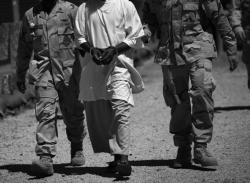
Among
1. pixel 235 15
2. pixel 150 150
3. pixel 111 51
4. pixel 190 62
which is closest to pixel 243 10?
pixel 235 15

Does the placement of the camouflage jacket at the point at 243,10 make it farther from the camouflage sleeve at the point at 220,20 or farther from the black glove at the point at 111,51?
the black glove at the point at 111,51

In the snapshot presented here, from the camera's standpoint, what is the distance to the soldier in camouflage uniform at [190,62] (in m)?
8.08

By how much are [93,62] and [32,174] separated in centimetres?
128

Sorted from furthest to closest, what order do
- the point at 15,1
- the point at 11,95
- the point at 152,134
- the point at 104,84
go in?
the point at 15,1 < the point at 11,95 < the point at 152,134 < the point at 104,84

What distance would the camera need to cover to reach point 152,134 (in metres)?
10.8

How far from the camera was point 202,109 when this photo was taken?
317 inches

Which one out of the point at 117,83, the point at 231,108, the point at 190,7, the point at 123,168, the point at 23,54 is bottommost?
the point at 231,108

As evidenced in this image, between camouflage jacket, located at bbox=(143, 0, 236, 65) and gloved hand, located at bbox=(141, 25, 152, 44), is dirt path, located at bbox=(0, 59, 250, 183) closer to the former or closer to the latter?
camouflage jacket, located at bbox=(143, 0, 236, 65)

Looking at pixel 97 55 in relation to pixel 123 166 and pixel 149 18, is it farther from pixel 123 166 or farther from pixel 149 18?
pixel 123 166

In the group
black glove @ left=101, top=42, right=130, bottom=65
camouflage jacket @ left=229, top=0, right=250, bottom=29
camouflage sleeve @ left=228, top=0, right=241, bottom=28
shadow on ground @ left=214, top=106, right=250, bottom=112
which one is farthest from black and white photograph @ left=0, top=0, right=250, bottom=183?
shadow on ground @ left=214, top=106, right=250, bottom=112

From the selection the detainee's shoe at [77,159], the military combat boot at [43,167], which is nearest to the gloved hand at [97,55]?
the military combat boot at [43,167]

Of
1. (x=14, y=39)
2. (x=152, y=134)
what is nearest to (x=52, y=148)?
(x=152, y=134)

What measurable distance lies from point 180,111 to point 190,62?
53cm

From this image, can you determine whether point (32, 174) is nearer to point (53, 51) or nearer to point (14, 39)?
point (53, 51)
